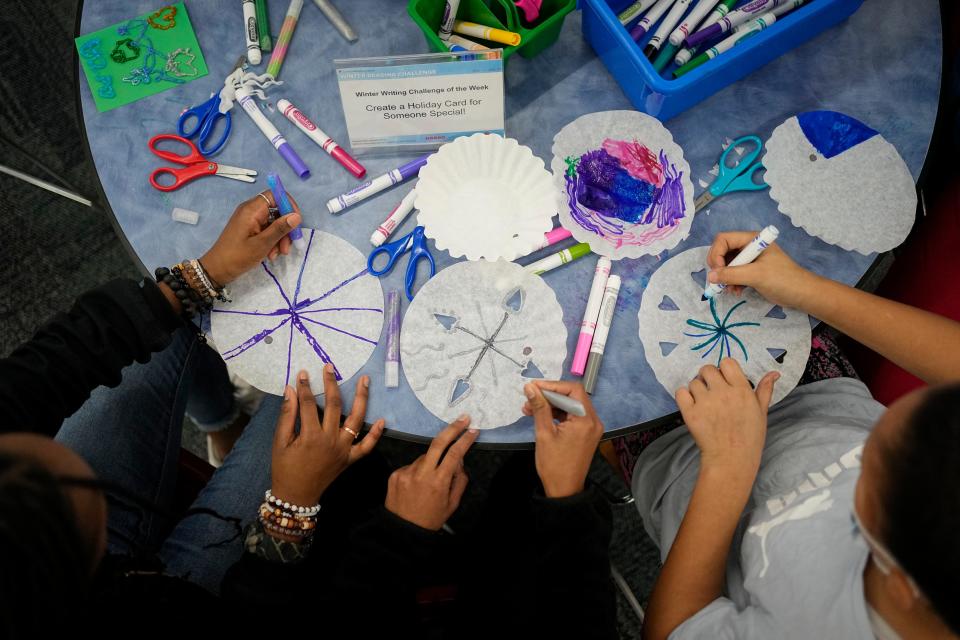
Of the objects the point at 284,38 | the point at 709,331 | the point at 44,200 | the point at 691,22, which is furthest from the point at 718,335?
the point at 44,200

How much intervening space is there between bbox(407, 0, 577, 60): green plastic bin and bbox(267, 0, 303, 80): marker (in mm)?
203

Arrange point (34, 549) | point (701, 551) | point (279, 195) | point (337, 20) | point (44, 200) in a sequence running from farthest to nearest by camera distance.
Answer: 1. point (44, 200)
2. point (337, 20)
3. point (279, 195)
4. point (701, 551)
5. point (34, 549)

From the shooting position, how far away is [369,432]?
2.86 ft

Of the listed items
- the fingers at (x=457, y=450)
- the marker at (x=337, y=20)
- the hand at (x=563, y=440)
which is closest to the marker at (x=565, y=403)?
the hand at (x=563, y=440)

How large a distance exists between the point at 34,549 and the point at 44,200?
56.5 inches

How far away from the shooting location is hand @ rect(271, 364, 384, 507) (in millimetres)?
871

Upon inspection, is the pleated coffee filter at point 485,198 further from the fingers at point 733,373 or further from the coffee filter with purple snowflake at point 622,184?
the fingers at point 733,373

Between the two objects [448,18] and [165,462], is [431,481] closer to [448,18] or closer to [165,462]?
[165,462]

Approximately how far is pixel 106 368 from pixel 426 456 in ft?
1.47

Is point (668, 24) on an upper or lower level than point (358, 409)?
upper

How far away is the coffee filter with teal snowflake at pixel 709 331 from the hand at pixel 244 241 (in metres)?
0.52

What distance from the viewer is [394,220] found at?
931mm

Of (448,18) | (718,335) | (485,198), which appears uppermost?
(448,18)

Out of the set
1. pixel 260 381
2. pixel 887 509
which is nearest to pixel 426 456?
pixel 260 381
